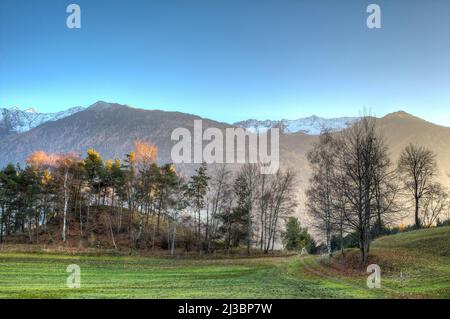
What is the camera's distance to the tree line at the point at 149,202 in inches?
2463

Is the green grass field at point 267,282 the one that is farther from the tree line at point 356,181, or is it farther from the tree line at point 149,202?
the tree line at point 149,202

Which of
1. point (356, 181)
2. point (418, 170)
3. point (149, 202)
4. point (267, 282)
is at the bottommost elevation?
point (267, 282)

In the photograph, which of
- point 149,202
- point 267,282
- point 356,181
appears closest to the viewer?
point 267,282

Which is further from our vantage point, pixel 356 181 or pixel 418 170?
pixel 418 170

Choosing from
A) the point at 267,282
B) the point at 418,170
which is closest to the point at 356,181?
the point at 267,282

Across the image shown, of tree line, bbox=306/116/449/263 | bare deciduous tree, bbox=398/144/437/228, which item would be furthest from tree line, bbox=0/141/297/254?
tree line, bbox=306/116/449/263

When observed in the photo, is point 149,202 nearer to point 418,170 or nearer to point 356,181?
point 356,181

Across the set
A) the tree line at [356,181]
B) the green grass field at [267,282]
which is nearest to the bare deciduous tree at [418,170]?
the green grass field at [267,282]

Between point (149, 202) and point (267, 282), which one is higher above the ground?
point (149, 202)

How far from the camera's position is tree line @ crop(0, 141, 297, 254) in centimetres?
6256

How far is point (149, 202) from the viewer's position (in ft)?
218

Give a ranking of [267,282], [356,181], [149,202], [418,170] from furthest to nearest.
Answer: [149,202], [418,170], [356,181], [267,282]

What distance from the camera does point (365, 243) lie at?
35.9m
